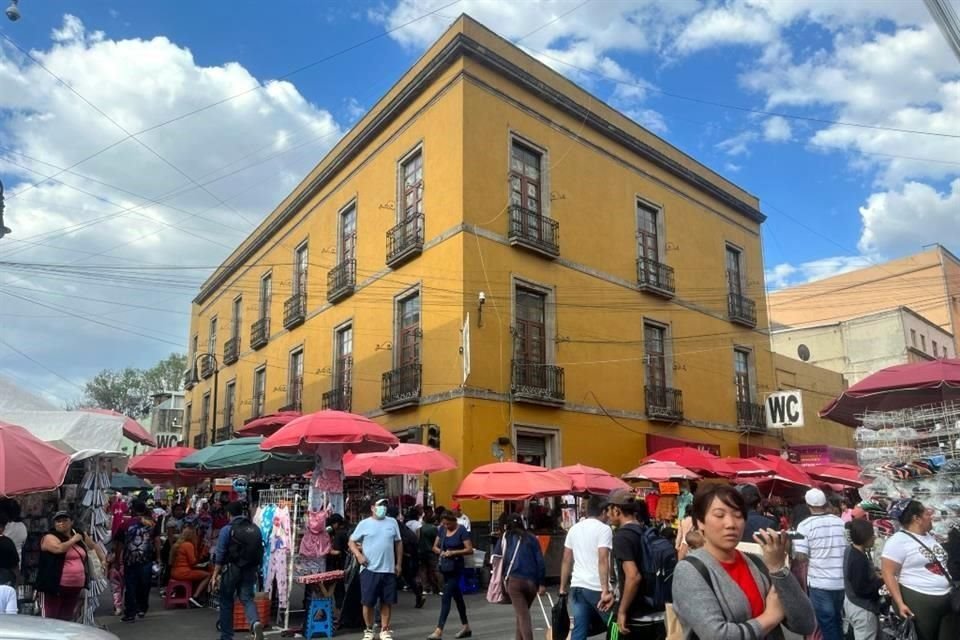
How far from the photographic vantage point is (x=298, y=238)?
90.1 feet

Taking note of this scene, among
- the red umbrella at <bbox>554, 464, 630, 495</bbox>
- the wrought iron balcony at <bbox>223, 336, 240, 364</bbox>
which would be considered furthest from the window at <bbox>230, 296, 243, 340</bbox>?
the red umbrella at <bbox>554, 464, 630, 495</bbox>

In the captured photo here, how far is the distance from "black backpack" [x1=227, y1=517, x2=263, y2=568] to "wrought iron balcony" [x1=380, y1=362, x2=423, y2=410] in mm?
9262

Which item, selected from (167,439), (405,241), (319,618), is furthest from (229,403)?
(319,618)

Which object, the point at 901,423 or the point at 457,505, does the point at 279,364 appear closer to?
the point at 457,505

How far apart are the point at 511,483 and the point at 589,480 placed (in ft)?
8.39

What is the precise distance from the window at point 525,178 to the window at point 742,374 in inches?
420

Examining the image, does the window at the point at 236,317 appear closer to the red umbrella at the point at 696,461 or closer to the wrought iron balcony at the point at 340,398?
the wrought iron balcony at the point at 340,398

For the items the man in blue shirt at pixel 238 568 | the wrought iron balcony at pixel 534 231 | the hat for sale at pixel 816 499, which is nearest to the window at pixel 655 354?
the wrought iron balcony at pixel 534 231

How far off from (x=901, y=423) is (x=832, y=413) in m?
1.30

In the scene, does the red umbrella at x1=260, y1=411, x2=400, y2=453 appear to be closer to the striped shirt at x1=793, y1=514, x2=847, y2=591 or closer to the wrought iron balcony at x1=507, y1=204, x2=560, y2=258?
the striped shirt at x1=793, y1=514, x2=847, y2=591

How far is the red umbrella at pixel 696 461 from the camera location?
55.3 ft

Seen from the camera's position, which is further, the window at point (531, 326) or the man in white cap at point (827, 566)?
the window at point (531, 326)

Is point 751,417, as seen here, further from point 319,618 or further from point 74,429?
point 74,429

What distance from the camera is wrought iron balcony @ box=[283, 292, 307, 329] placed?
84.4ft
